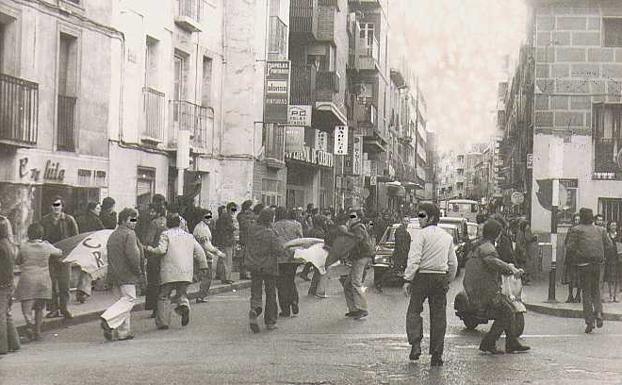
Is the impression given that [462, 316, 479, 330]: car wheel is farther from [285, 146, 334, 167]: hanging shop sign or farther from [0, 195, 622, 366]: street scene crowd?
[285, 146, 334, 167]: hanging shop sign

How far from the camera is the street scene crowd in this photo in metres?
10.5

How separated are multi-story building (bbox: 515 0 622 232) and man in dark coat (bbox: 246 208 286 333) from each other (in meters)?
13.0

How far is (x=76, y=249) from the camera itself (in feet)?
42.9

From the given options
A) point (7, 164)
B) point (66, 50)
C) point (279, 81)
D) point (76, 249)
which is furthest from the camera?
point (279, 81)

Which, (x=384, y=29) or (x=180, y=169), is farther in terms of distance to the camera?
(x=384, y=29)

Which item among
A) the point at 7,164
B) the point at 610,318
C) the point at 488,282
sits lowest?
the point at 610,318

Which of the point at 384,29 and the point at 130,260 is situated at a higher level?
the point at 384,29

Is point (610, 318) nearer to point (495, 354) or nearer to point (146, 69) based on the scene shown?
point (495, 354)

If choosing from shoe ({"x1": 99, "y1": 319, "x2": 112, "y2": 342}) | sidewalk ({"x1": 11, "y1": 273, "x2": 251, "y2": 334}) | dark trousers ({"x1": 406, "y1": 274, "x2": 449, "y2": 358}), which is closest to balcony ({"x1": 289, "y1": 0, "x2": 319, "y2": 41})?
sidewalk ({"x1": 11, "y1": 273, "x2": 251, "y2": 334})

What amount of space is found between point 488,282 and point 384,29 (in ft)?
170

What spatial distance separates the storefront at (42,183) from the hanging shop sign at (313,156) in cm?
1442

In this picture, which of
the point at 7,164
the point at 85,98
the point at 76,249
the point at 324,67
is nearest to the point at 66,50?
the point at 85,98

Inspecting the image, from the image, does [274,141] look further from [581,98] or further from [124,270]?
[124,270]

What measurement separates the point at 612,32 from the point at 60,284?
55.5 ft
